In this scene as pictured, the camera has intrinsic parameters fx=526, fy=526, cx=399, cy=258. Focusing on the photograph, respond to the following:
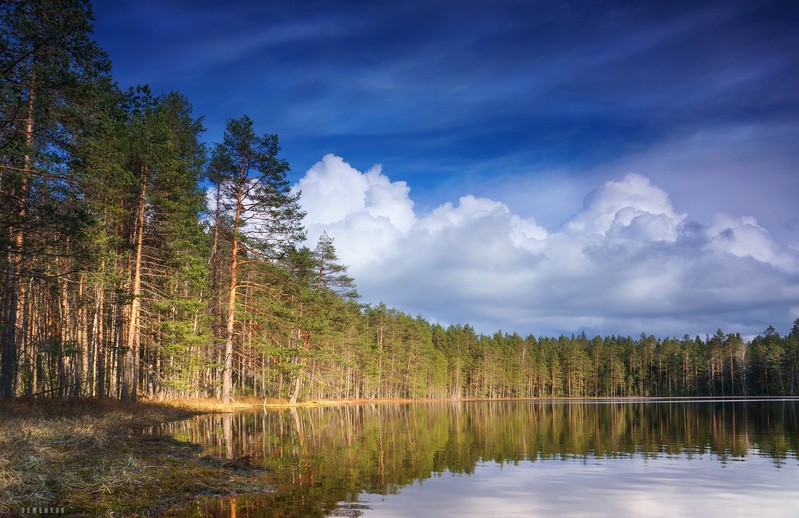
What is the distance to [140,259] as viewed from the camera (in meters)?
32.6

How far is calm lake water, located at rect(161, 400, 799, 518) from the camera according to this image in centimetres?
1239

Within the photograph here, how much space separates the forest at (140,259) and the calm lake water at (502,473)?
891cm

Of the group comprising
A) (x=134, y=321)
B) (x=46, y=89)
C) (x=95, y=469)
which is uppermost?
(x=46, y=89)

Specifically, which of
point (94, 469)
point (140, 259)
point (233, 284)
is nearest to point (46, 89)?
point (94, 469)

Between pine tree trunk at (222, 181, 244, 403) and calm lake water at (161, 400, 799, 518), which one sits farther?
pine tree trunk at (222, 181, 244, 403)

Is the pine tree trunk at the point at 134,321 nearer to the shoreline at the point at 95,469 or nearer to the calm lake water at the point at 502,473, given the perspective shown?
the calm lake water at the point at 502,473

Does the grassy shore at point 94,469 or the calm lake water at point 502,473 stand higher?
the grassy shore at point 94,469

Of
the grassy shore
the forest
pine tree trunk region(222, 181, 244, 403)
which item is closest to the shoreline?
the grassy shore

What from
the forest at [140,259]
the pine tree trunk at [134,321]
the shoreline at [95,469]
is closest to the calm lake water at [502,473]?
the shoreline at [95,469]

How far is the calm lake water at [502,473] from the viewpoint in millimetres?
12391

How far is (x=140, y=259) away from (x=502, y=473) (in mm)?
25659

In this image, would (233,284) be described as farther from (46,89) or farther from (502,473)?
(502,473)

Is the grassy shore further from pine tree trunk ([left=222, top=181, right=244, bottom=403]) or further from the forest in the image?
pine tree trunk ([left=222, top=181, right=244, bottom=403])

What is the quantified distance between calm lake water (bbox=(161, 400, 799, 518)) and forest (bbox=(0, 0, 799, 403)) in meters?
8.91
